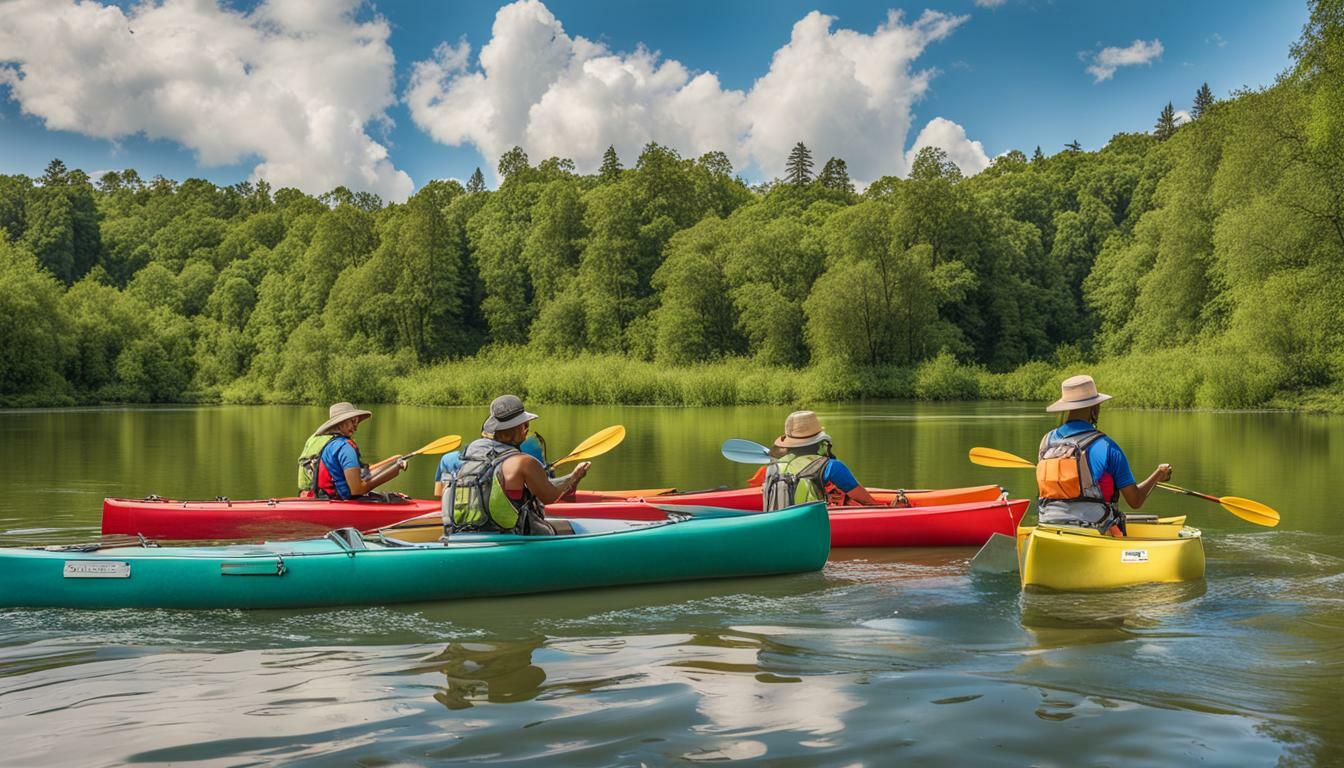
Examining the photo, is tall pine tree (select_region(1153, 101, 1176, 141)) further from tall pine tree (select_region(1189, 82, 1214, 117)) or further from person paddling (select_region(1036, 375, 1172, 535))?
person paddling (select_region(1036, 375, 1172, 535))

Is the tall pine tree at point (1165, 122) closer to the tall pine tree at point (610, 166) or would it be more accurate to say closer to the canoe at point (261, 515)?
the tall pine tree at point (610, 166)

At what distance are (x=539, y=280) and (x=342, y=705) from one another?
54.4 metres

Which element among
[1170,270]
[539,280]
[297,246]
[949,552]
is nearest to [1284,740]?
[949,552]

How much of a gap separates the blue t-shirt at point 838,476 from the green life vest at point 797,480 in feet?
0.31

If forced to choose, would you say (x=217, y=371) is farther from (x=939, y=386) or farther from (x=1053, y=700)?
(x=1053, y=700)

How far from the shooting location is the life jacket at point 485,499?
6.27 metres

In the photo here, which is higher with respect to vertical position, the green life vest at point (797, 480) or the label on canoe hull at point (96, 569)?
the green life vest at point (797, 480)

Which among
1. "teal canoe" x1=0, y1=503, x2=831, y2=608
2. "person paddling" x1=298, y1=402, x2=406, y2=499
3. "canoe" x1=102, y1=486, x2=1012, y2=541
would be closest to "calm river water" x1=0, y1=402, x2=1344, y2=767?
"teal canoe" x1=0, y1=503, x2=831, y2=608

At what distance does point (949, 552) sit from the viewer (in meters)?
7.83

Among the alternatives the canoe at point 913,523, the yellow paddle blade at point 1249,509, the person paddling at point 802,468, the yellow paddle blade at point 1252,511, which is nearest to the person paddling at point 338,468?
the canoe at point 913,523

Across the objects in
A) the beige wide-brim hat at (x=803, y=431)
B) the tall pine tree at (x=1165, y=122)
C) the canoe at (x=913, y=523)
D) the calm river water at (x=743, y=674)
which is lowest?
the calm river water at (x=743, y=674)

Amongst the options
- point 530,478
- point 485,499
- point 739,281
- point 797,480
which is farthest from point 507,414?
point 739,281

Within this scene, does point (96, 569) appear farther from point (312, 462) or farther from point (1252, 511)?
point (1252, 511)

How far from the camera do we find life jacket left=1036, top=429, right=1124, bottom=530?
20.7 feet
